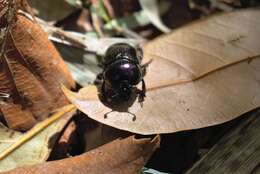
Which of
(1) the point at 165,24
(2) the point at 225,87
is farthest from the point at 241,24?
(1) the point at 165,24

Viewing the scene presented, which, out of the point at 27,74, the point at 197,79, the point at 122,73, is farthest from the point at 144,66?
the point at 27,74

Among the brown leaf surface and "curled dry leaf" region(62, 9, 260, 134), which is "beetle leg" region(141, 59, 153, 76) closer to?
"curled dry leaf" region(62, 9, 260, 134)

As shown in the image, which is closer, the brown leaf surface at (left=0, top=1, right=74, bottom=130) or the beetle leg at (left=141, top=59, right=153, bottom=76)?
the brown leaf surface at (left=0, top=1, right=74, bottom=130)

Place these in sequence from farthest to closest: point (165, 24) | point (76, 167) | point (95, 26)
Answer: point (165, 24) < point (95, 26) < point (76, 167)

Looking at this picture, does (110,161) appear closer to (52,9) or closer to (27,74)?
(27,74)

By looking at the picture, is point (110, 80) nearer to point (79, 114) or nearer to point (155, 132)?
point (79, 114)

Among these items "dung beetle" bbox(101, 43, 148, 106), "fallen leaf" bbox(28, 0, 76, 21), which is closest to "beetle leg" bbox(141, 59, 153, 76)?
"dung beetle" bbox(101, 43, 148, 106)

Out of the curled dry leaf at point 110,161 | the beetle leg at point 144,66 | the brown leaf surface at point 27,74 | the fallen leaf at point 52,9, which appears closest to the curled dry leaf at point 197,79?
the beetle leg at point 144,66
